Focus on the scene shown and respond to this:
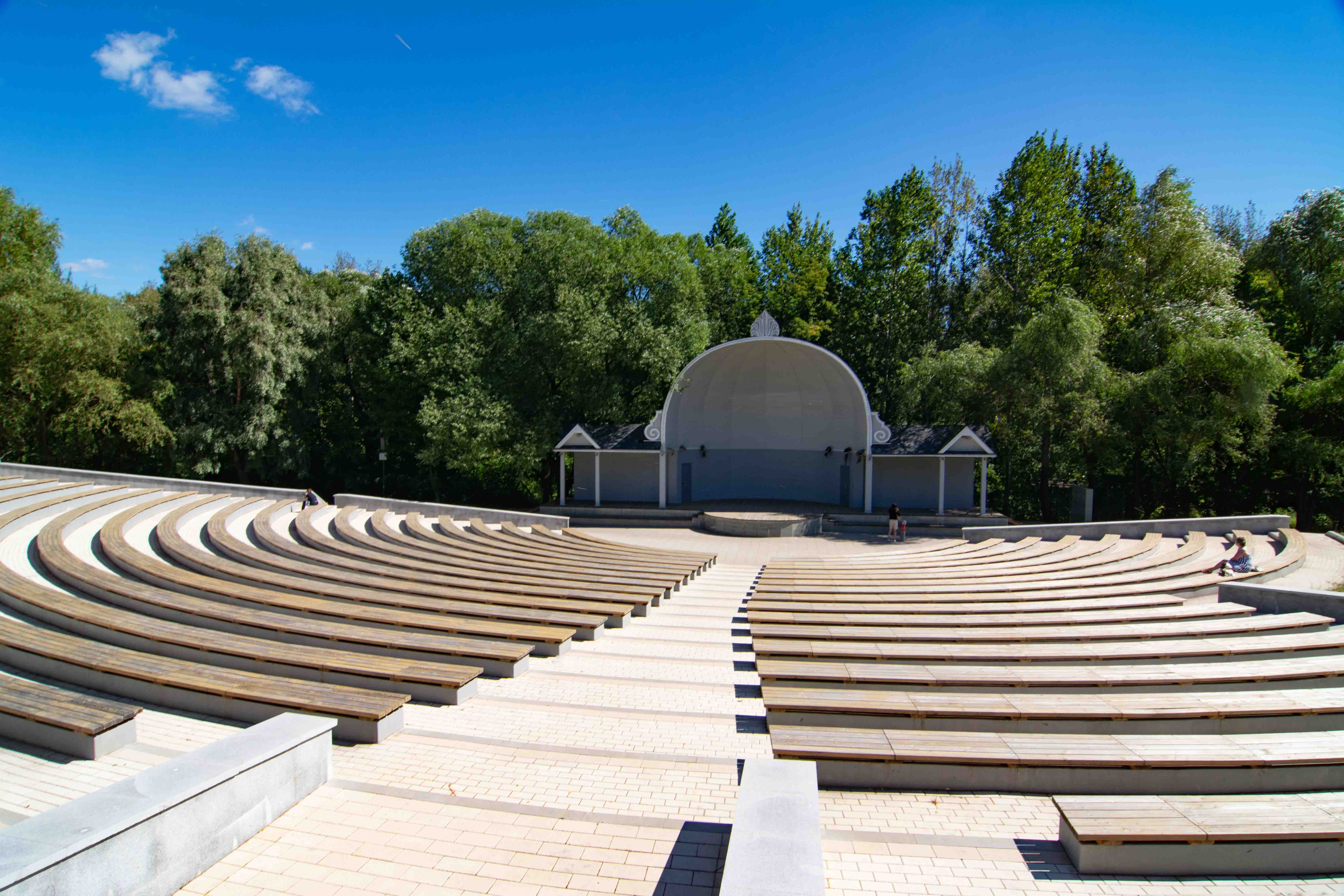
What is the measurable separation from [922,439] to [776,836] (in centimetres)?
2637

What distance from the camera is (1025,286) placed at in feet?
109

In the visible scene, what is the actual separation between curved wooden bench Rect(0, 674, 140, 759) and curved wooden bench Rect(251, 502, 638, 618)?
4.59 m

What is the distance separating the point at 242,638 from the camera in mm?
8023

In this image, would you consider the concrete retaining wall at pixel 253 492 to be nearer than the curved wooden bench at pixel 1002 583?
No

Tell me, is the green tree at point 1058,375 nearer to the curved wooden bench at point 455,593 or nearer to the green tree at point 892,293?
the green tree at point 892,293

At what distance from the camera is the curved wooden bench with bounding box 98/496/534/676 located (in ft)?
26.5

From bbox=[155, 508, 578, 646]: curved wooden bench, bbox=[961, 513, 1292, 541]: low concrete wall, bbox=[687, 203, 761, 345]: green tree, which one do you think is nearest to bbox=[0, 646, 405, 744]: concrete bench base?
bbox=[155, 508, 578, 646]: curved wooden bench

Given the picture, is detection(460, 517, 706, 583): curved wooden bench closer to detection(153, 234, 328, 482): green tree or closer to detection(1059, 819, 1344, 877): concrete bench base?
detection(1059, 819, 1344, 877): concrete bench base

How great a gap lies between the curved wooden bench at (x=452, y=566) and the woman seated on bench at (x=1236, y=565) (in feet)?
38.2

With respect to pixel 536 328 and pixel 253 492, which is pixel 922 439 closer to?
pixel 536 328

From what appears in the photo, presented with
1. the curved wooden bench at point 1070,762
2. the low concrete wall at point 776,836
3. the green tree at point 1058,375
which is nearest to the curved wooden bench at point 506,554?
the curved wooden bench at point 1070,762

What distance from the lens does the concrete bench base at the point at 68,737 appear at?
5641 millimetres

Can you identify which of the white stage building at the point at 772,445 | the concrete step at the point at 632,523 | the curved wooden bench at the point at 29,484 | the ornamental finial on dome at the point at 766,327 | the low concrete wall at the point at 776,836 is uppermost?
the ornamental finial on dome at the point at 766,327


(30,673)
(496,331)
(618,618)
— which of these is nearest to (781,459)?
(496,331)
